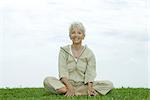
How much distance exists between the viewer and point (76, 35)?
830 cm

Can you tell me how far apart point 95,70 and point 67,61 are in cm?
61

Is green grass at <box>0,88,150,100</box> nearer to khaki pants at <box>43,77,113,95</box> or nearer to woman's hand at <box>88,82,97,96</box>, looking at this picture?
khaki pants at <box>43,77,113,95</box>

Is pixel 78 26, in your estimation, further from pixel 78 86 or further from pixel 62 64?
pixel 78 86

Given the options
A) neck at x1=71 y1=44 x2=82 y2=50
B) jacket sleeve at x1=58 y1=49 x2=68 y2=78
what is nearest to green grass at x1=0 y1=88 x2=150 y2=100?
jacket sleeve at x1=58 y1=49 x2=68 y2=78

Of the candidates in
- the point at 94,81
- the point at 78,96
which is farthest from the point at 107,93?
the point at 78,96

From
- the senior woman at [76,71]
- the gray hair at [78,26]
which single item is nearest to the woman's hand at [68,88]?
the senior woman at [76,71]

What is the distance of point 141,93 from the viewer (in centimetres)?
897

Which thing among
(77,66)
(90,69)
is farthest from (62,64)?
(90,69)

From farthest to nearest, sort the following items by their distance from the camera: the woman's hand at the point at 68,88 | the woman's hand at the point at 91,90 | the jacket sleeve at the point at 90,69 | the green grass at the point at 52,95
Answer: the jacket sleeve at the point at 90,69, the woman's hand at the point at 91,90, the woman's hand at the point at 68,88, the green grass at the point at 52,95

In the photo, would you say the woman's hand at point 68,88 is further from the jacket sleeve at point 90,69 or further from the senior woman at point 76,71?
the jacket sleeve at point 90,69

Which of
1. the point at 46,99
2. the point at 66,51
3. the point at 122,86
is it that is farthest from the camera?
the point at 122,86

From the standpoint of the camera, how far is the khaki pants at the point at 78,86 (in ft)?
27.4

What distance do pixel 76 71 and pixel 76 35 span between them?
0.75m

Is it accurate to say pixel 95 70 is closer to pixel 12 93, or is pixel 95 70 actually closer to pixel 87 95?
pixel 87 95
